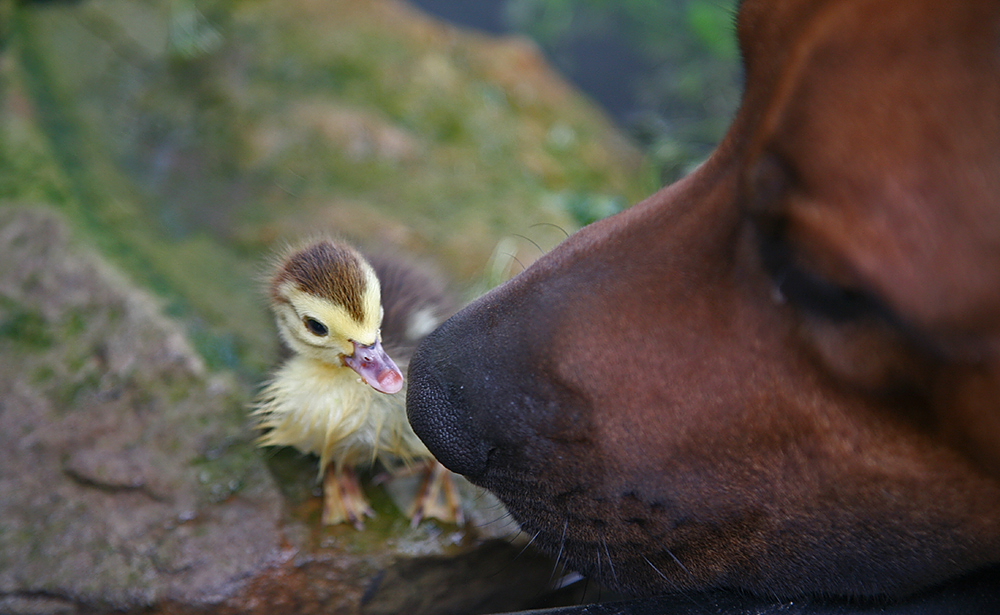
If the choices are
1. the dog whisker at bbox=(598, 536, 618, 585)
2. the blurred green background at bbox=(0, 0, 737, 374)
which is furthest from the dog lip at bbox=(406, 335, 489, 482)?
the blurred green background at bbox=(0, 0, 737, 374)

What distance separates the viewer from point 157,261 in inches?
113

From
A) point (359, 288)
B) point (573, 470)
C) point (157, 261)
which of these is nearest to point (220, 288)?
point (157, 261)

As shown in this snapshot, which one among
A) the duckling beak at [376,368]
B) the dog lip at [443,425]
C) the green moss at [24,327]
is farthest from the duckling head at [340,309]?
the green moss at [24,327]

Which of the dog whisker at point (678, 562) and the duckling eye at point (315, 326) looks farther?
the duckling eye at point (315, 326)

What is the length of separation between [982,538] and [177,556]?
5.51 ft

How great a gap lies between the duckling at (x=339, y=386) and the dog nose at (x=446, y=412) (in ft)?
1.21

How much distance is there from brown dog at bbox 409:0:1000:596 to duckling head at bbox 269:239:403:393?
392 millimetres

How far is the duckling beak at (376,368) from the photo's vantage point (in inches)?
75.6

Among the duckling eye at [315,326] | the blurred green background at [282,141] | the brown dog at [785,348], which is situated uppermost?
the brown dog at [785,348]

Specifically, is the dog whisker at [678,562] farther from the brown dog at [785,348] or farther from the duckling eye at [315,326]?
the duckling eye at [315,326]

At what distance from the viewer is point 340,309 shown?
1.94 metres

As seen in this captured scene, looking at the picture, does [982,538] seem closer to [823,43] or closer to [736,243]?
[736,243]

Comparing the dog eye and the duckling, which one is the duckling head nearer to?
the duckling

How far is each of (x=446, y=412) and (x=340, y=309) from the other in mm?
557
